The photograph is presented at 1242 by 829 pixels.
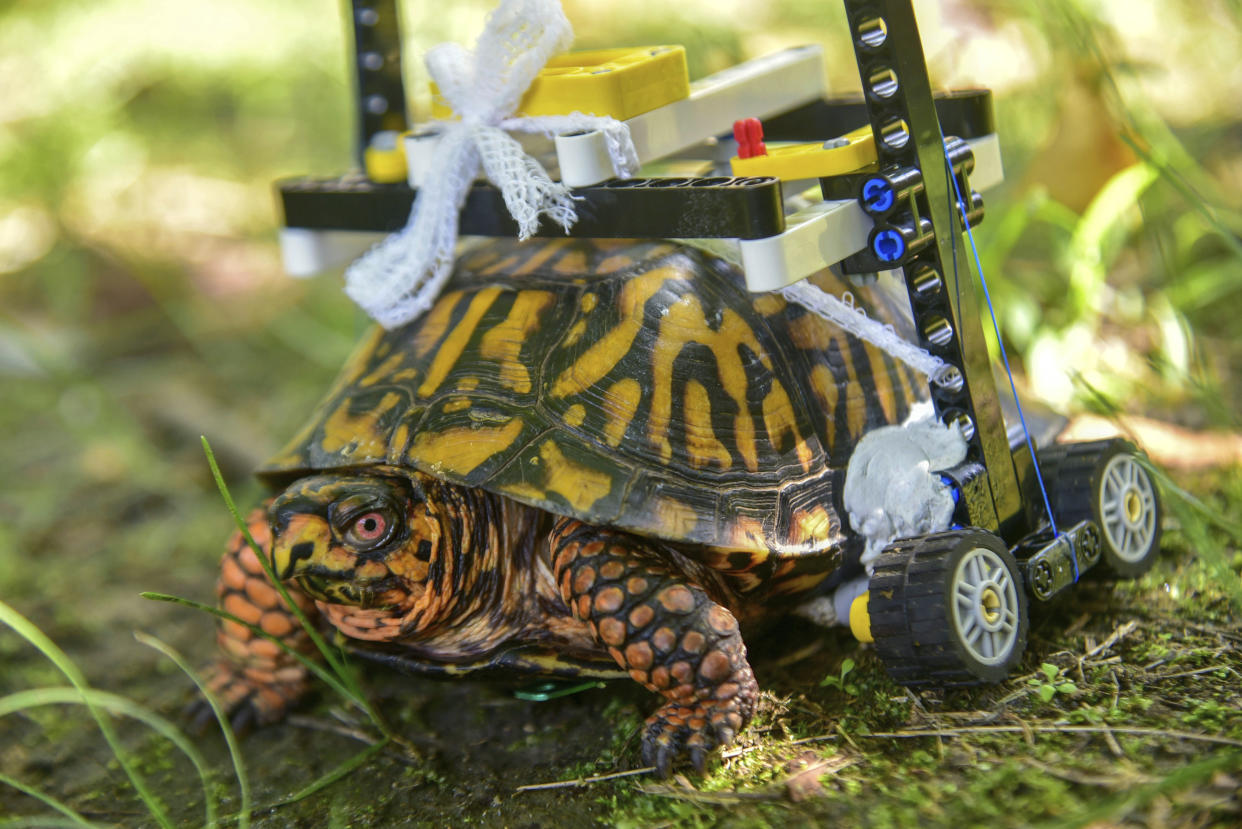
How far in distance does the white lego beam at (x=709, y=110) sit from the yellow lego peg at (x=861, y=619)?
74 centimetres

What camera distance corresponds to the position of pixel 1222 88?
13.6 ft

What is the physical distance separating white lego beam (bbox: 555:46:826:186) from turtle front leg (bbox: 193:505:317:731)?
0.88 metres

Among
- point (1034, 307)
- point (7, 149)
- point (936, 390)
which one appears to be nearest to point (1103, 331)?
point (1034, 307)

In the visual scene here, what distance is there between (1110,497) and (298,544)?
4.21 ft

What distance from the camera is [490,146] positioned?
1621 mm

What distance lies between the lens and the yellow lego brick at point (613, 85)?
5.07 ft

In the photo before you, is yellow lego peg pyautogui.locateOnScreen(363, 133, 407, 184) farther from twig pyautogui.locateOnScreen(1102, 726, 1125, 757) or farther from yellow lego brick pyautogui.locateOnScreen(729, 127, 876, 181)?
twig pyautogui.locateOnScreen(1102, 726, 1125, 757)

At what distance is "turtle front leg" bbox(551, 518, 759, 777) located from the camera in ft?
4.83

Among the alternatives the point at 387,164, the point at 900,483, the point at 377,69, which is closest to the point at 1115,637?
the point at 900,483

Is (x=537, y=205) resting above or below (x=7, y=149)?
below

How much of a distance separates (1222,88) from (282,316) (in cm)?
382

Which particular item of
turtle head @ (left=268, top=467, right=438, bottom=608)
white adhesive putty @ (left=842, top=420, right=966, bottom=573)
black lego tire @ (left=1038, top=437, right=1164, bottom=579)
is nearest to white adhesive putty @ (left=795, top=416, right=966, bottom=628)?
white adhesive putty @ (left=842, top=420, right=966, bottom=573)

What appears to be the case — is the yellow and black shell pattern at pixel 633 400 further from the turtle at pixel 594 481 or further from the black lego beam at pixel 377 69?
the black lego beam at pixel 377 69

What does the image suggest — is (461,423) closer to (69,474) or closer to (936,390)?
(936,390)
